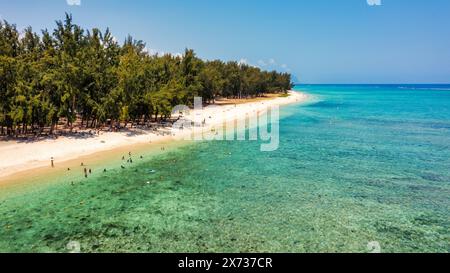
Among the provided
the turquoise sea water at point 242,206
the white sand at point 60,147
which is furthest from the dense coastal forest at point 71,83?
the turquoise sea water at point 242,206

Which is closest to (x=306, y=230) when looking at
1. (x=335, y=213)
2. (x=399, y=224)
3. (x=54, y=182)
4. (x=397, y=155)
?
→ (x=335, y=213)

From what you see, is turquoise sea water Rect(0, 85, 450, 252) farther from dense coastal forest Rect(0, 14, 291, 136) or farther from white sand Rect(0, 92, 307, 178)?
dense coastal forest Rect(0, 14, 291, 136)

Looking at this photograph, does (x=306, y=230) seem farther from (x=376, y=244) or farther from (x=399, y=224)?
(x=399, y=224)

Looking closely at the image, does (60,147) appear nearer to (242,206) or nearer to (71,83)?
(71,83)

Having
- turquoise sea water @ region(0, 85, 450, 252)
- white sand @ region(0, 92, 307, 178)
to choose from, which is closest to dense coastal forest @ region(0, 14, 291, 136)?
white sand @ region(0, 92, 307, 178)

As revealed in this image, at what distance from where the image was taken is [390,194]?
24312mm

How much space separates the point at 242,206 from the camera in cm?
2148

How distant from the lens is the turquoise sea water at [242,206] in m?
16.8

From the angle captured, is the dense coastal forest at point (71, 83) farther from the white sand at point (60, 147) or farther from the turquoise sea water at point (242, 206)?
the turquoise sea water at point (242, 206)

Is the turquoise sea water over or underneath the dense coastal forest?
underneath

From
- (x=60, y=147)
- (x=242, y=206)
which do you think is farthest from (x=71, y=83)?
(x=242, y=206)

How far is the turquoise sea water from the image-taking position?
16.8m
